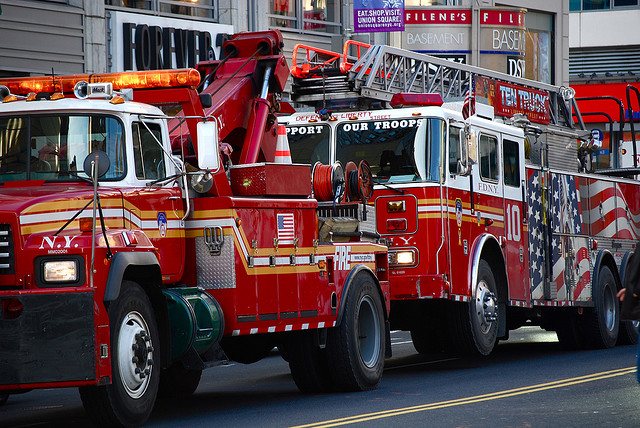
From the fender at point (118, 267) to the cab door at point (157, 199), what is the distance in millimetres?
523

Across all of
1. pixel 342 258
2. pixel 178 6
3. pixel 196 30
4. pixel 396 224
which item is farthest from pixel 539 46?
pixel 342 258

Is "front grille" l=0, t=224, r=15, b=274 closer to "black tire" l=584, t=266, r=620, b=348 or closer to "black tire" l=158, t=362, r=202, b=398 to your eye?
"black tire" l=158, t=362, r=202, b=398

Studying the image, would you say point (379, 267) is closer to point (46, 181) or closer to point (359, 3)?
point (46, 181)

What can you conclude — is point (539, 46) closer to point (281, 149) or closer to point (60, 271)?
point (281, 149)

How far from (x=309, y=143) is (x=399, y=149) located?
1.17m

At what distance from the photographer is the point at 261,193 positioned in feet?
41.1

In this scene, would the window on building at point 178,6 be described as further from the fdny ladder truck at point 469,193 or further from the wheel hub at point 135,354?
the wheel hub at point 135,354

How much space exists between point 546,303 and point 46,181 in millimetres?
9200

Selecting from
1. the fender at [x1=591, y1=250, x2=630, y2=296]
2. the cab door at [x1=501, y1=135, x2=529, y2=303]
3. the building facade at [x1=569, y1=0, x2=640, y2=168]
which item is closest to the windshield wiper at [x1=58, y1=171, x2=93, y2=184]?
the cab door at [x1=501, y1=135, x2=529, y2=303]

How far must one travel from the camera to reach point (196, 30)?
85.5 ft

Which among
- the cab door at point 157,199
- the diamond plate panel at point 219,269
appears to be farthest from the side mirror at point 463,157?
the cab door at point 157,199

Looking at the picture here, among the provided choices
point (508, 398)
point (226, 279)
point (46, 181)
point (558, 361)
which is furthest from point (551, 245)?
point (46, 181)

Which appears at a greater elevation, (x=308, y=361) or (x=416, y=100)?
(x=416, y=100)

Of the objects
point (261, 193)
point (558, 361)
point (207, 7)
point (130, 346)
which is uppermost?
point (207, 7)
